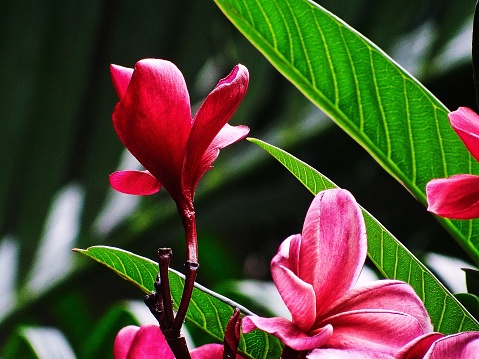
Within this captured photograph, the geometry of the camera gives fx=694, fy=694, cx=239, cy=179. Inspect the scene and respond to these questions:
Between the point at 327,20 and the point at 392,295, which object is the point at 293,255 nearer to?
the point at 392,295

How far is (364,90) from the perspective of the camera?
1.01ft

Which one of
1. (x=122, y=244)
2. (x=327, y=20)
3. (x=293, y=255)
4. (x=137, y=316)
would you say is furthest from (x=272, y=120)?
(x=293, y=255)

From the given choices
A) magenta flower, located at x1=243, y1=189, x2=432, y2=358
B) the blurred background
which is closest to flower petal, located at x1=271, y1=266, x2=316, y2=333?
magenta flower, located at x1=243, y1=189, x2=432, y2=358

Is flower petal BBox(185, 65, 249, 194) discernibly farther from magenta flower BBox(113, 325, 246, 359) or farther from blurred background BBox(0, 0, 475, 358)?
blurred background BBox(0, 0, 475, 358)

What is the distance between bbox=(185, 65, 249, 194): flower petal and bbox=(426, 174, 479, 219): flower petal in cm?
7

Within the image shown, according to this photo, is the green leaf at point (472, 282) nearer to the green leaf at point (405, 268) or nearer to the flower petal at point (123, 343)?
the green leaf at point (405, 268)

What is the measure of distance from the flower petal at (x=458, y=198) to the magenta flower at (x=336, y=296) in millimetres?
31

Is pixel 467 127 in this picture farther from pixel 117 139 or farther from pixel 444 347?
pixel 117 139

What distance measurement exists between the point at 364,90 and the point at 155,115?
0.14m

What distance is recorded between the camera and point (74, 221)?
147cm

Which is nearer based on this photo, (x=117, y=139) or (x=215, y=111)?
(x=215, y=111)

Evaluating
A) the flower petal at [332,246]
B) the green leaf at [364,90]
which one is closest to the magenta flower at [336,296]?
the flower petal at [332,246]

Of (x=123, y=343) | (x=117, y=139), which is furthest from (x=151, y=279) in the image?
(x=117, y=139)

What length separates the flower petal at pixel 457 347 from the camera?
15cm
